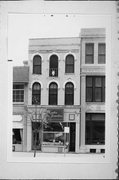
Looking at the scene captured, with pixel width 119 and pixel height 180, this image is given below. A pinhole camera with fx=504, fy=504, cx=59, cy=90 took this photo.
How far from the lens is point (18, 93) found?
517 centimetres

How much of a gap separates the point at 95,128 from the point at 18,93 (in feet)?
2.85

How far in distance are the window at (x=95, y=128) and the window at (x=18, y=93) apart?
705mm

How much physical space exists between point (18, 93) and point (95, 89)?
2.60ft

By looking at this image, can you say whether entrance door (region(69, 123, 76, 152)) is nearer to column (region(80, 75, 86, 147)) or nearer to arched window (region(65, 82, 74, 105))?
column (region(80, 75, 86, 147))

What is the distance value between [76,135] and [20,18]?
1.33 metres

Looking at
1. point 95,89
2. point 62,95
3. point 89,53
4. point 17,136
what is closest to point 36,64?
point 62,95

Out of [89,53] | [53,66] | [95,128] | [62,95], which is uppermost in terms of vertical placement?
[89,53]

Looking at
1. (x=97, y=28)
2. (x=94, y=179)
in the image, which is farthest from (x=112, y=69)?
(x=94, y=179)

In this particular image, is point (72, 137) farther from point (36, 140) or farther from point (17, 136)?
point (17, 136)

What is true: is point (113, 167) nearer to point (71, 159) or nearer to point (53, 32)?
point (71, 159)

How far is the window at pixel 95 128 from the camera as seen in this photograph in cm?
517

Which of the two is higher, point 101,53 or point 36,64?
point 101,53

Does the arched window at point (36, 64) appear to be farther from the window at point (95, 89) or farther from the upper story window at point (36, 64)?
the window at point (95, 89)

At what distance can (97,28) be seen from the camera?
516cm
